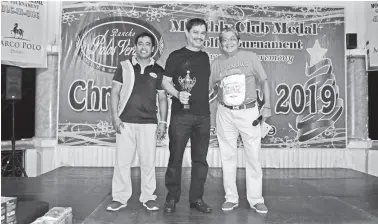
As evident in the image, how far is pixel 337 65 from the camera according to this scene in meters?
5.16

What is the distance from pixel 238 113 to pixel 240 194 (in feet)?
3.55

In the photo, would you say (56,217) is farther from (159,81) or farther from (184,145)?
(159,81)

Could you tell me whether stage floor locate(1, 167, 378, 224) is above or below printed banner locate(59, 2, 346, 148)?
below

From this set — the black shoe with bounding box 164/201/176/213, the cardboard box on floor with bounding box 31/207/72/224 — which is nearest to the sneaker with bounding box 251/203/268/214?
the black shoe with bounding box 164/201/176/213

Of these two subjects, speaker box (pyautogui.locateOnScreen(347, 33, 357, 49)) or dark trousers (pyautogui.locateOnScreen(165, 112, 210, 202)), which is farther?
speaker box (pyautogui.locateOnScreen(347, 33, 357, 49))

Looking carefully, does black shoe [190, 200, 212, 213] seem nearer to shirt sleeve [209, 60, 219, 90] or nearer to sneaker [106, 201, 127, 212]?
sneaker [106, 201, 127, 212]

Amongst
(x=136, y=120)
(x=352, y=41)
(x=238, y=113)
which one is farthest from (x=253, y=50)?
(x=136, y=120)

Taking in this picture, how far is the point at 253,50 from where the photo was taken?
514 cm

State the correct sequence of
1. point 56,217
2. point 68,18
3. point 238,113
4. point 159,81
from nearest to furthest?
point 56,217, point 238,113, point 159,81, point 68,18

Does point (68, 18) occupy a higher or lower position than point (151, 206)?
higher

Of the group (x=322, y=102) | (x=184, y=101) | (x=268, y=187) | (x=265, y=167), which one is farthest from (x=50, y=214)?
(x=322, y=102)

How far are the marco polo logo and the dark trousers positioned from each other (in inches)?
112

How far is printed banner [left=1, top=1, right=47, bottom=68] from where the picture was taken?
444 centimetres

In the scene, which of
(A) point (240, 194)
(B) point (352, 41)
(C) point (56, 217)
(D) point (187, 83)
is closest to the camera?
(C) point (56, 217)
